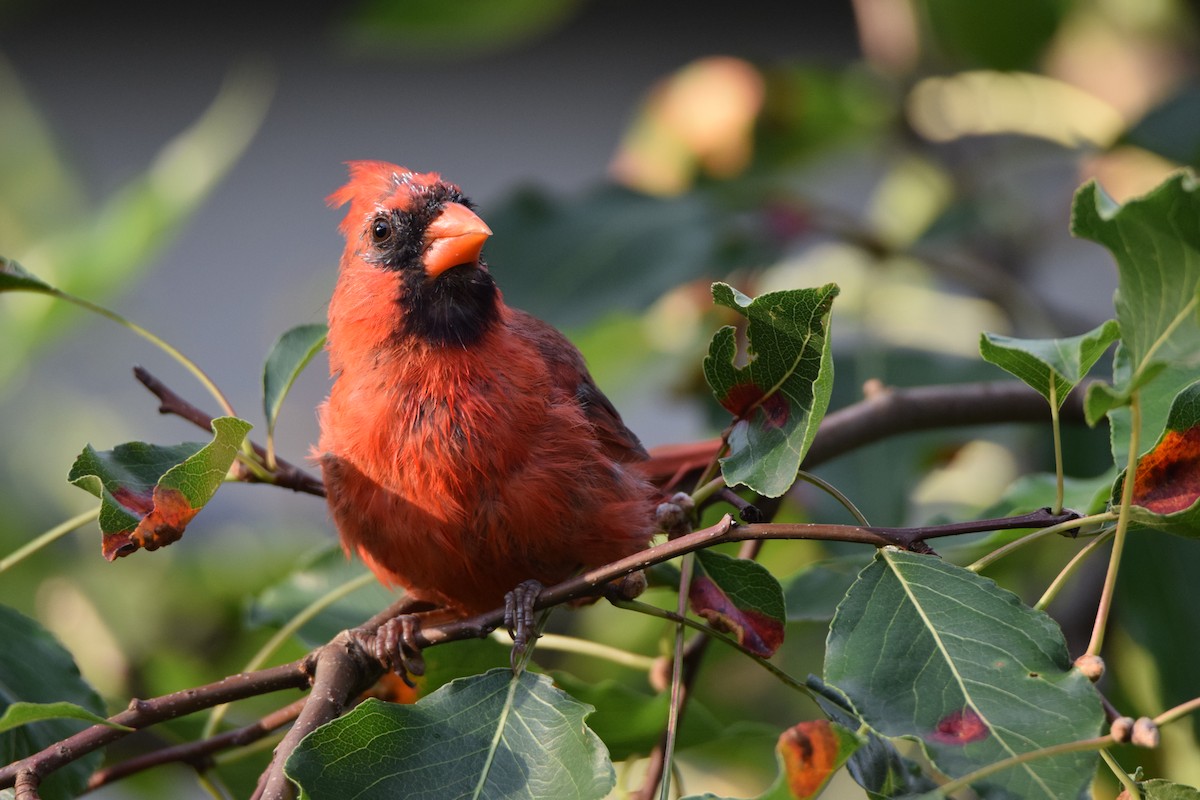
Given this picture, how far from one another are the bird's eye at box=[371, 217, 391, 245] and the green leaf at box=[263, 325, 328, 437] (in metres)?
0.47

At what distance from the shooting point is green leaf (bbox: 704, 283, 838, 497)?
1.38m

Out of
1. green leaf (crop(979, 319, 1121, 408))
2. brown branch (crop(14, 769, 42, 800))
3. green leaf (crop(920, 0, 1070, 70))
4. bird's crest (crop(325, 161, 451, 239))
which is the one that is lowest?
brown branch (crop(14, 769, 42, 800))

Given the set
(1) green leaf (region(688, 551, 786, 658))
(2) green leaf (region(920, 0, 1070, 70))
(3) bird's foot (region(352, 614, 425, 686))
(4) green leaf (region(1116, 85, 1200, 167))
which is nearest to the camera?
(1) green leaf (region(688, 551, 786, 658))

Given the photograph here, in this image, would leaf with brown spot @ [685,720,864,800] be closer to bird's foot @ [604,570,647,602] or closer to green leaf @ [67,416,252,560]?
bird's foot @ [604,570,647,602]

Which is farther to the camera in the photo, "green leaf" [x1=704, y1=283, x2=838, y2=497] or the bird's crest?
the bird's crest

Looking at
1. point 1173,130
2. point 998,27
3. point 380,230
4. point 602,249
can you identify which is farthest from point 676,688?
point 998,27

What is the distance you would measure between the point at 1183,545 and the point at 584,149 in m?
5.69

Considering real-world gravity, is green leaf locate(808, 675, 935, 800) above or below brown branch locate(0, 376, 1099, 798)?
below

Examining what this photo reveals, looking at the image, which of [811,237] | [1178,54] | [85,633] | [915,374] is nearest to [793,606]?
[915,374]

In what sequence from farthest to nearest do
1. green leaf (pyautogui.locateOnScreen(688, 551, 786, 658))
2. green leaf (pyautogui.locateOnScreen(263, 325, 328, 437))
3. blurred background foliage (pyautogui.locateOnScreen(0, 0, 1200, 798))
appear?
blurred background foliage (pyautogui.locateOnScreen(0, 0, 1200, 798)), green leaf (pyautogui.locateOnScreen(263, 325, 328, 437)), green leaf (pyautogui.locateOnScreen(688, 551, 786, 658))

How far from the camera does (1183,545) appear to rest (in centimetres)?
262

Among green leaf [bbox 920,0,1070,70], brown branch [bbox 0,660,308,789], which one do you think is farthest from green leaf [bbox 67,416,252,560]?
green leaf [bbox 920,0,1070,70]

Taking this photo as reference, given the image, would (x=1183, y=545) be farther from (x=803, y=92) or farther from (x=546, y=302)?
(x=803, y=92)

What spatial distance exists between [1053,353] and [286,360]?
1.11 meters
